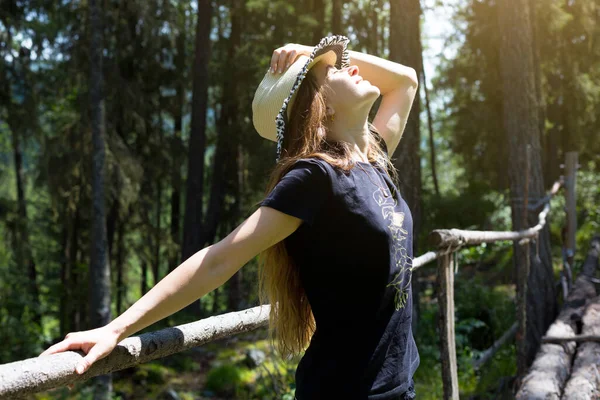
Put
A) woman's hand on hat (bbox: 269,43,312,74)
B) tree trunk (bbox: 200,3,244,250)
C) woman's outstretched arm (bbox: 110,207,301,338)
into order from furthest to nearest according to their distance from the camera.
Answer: tree trunk (bbox: 200,3,244,250) < woman's hand on hat (bbox: 269,43,312,74) < woman's outstretched arm (bbox: 110,207,301,338)

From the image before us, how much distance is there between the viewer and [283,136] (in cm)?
193

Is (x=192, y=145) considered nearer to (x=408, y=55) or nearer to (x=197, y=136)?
(x=197, y=136)

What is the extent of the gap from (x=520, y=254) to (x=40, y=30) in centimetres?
1266

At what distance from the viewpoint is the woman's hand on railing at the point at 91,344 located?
1334 millimetres

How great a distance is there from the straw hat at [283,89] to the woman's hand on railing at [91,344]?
736 mm

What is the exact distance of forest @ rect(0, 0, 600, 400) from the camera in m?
10.9

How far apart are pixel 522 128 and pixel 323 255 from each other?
6.13 m

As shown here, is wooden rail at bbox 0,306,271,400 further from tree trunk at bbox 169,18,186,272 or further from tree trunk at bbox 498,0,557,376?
tree trunk at bbox 169,18,186,272

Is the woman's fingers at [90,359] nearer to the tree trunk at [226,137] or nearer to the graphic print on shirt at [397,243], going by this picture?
the graphic print on shirt at [397,243]

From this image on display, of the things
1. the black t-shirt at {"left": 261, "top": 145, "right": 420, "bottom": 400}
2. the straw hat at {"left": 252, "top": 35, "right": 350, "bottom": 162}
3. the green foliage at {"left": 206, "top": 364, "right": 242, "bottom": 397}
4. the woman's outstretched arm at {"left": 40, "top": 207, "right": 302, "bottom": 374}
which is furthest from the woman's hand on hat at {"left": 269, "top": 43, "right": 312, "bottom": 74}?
the green foliage at {"left": 206, "top": 364, "right": 242, "bottom": 397}

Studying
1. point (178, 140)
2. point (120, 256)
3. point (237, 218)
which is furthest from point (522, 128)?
point (120, 256)

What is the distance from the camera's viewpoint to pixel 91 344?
138cm

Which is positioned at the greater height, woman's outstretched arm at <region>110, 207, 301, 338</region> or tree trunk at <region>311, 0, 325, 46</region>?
tree trunk at <region>311, 0, 325, 46</region>

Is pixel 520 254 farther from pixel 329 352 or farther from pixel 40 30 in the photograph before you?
pixel 40 30
